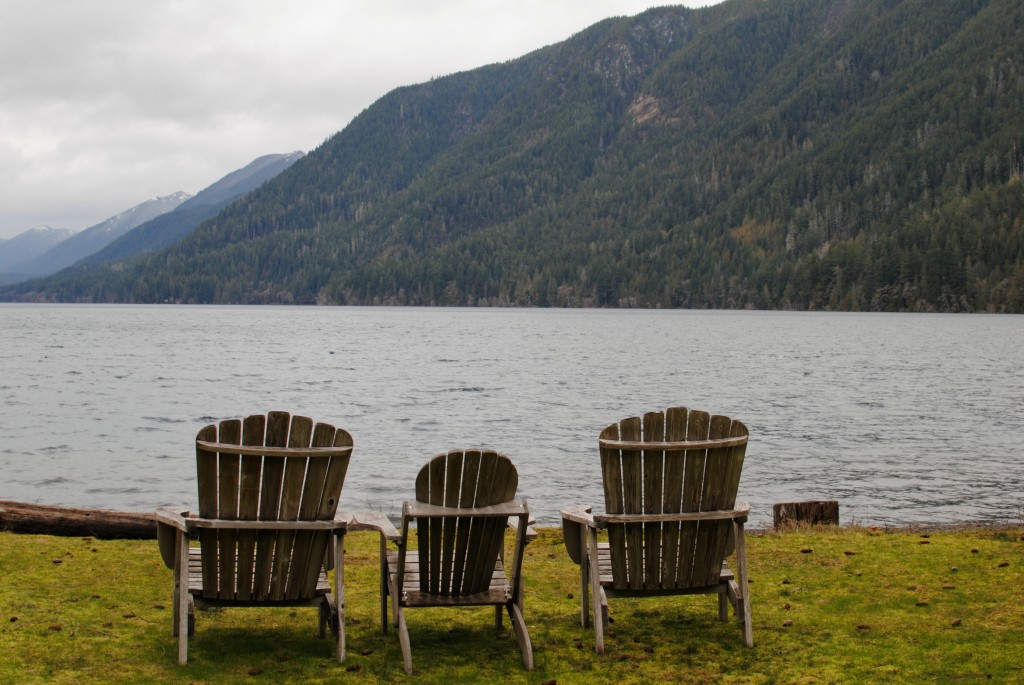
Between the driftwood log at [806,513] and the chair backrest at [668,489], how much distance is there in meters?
6.19

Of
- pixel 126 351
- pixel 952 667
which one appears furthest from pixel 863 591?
pixel 126 351

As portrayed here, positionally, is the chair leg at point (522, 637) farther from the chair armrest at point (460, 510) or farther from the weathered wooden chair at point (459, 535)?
the chair armrest at point (460, 510)

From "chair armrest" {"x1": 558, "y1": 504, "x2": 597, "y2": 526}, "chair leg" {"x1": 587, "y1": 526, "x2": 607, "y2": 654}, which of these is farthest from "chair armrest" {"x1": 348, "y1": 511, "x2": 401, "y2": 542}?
"chair leg" {"x1": 587, "y1": 526, "x2": 607, "y2": 654}

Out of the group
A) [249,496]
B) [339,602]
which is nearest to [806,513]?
A: [339,602]

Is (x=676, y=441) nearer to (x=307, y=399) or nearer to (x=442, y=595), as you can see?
(x=442, y=595)

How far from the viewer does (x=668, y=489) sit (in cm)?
702

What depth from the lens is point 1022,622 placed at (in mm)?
7676

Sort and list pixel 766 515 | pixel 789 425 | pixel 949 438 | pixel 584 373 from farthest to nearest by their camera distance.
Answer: pixel 584 373
pixel 789 425
pixel 949 438
pixel 766 515

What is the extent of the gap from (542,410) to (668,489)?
1251 inches

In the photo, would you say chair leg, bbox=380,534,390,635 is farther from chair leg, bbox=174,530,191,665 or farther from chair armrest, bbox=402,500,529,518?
chair leg, bbox=174,530,191,665

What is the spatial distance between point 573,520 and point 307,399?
38.8 m

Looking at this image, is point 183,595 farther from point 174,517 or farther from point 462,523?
point 462,523

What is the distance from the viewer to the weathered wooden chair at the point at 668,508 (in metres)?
6.96

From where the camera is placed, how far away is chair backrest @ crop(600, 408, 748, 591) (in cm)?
696
